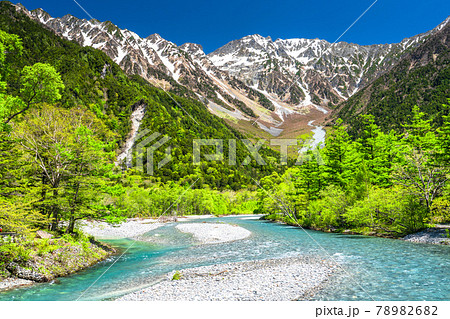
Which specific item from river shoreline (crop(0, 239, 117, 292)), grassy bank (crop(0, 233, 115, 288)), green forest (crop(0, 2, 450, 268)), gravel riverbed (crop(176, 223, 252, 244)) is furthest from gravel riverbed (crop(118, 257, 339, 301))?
gravel riverbed (crop(176, 223, 252, 244))

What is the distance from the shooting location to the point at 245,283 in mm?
9898

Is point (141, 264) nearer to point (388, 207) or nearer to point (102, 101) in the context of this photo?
point (388, 207)

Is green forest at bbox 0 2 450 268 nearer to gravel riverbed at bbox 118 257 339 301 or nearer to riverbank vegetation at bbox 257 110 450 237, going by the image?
riverbank vegetation at bbox 257 110 450 237

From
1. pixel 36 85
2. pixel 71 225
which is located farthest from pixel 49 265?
pixel 36 85

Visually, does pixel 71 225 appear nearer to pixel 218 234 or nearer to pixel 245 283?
pixel 245 283

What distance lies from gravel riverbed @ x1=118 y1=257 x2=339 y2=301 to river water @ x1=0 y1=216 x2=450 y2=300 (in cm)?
78

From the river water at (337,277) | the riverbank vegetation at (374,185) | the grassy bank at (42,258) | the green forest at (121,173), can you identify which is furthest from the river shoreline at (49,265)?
the riverbank vegetation at (374,185)

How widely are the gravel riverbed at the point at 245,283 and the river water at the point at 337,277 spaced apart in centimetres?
78

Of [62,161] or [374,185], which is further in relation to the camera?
[374,185]

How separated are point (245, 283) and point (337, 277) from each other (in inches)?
156

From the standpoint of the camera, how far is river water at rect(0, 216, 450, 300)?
8.95 m

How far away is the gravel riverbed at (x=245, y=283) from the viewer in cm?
863

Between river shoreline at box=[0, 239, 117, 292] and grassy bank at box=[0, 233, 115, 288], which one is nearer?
river shoreline at box=[0, 239, 117, 292]
